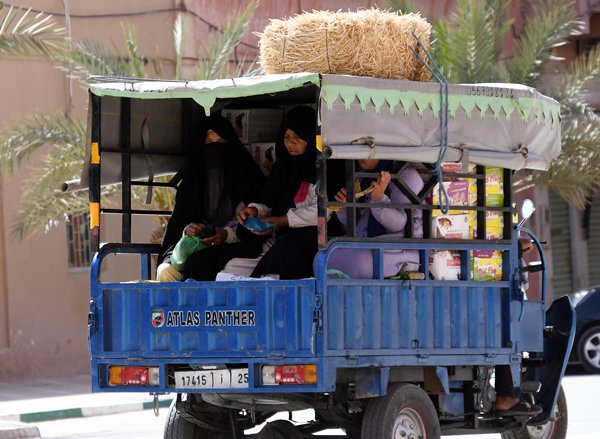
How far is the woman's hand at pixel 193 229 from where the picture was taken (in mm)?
9656

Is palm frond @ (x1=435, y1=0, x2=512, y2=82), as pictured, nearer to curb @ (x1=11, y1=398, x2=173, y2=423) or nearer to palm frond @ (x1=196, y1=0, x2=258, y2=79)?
palm frond @ (x1=196, y1=0, x2=258, y2=79)

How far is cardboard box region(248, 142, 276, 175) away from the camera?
10.4m

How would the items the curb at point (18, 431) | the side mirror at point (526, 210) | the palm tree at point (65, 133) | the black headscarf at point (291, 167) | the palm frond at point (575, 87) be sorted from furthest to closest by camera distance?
the palm frond at point (575, 87)
the palm tree at point (65, 133)
the curb at point (18, 431)
the side mirror at point (526, 210)
the black headscarf at point (291, 167)

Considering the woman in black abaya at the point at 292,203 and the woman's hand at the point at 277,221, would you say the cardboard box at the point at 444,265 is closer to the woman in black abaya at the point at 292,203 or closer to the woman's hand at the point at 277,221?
the woman in black abaya at the point at 292,203

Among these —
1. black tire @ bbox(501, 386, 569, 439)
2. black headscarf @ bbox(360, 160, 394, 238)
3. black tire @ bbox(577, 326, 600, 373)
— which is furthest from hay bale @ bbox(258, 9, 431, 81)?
black tire @ bbox(577, 326, 600, 373)

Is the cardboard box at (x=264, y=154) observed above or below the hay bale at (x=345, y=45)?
below

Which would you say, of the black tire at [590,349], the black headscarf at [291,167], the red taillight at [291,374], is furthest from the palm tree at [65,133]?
the red taillight at [291,374]

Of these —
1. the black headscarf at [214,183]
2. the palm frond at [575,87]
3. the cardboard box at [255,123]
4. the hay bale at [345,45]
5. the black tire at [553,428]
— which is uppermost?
the palm frond at [575,87]

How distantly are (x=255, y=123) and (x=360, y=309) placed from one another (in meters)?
2.48

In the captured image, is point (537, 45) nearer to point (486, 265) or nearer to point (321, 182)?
point (486, 265)

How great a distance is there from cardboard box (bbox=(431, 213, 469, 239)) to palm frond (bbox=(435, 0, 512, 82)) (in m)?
8.63

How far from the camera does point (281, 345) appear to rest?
8.29m

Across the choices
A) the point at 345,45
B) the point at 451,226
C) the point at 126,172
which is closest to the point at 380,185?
the point at 451,226

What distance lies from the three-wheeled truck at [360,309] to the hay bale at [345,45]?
19.1 inches
